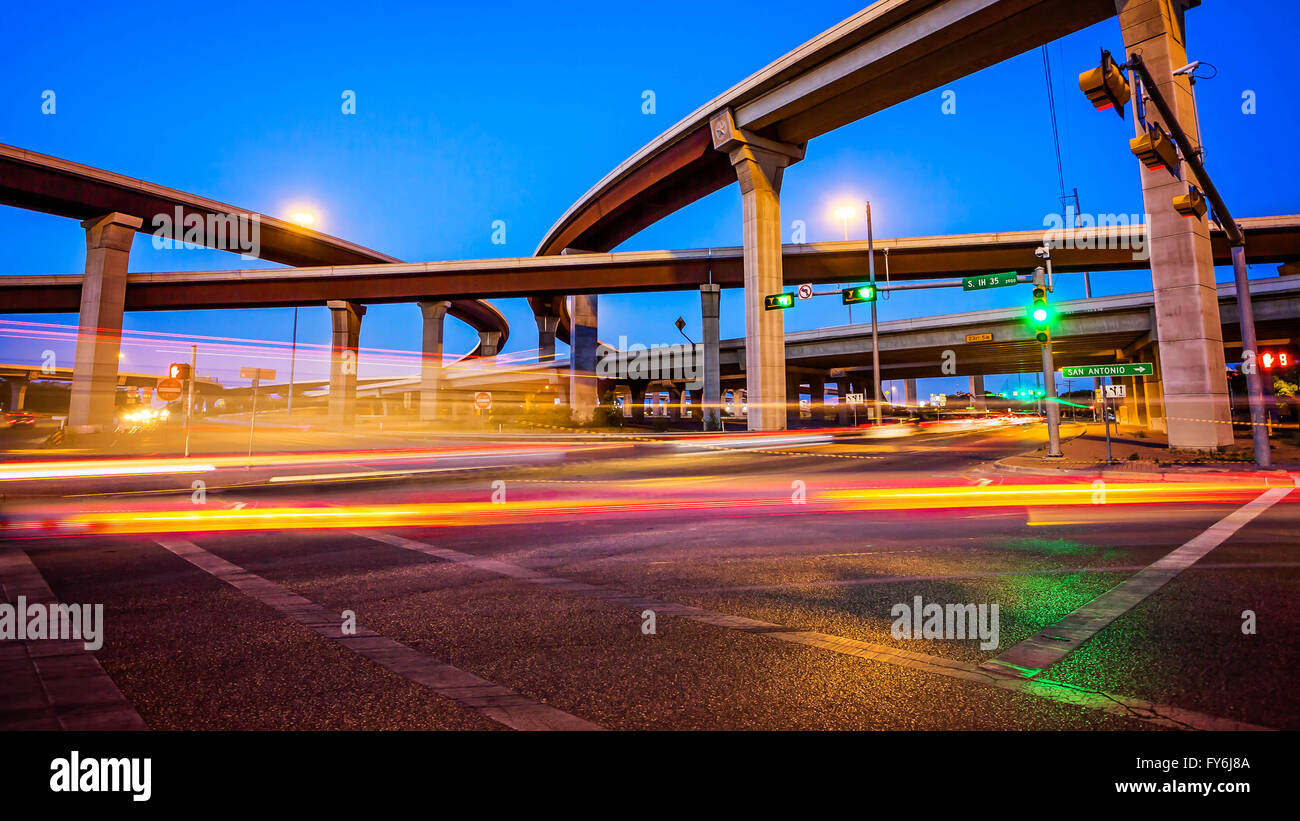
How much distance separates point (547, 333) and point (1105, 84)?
2702 inches

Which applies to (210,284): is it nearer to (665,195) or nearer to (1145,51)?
(665,195)

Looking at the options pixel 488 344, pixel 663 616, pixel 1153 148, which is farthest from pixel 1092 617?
pixel 488 344

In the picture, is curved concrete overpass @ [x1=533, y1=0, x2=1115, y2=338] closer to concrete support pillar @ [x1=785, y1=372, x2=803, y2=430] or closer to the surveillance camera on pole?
the surveillance camera on pole

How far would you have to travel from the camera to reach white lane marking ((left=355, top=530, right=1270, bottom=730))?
2758mm

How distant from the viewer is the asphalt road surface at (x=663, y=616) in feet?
9.64

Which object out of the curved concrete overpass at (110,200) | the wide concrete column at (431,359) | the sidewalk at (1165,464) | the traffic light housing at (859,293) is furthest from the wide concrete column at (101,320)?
the sidewalk at (1165,464)

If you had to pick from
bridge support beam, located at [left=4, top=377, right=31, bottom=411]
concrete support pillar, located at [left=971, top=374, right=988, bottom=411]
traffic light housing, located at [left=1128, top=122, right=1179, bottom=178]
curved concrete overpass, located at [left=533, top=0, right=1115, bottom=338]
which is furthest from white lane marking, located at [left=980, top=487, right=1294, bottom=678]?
concrete support pillar, located at [left=971, top=374, right=988, bottom=411]

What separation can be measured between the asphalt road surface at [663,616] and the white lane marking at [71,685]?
0.8 inches

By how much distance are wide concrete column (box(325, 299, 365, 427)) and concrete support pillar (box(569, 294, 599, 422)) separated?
678 inches
